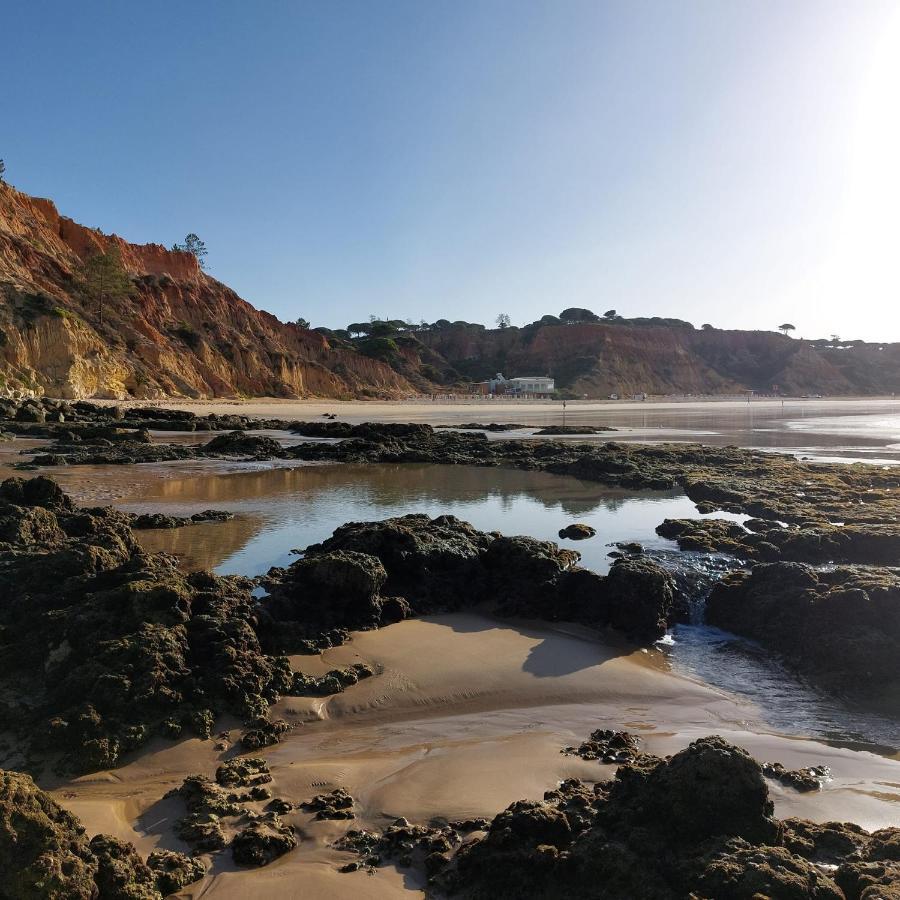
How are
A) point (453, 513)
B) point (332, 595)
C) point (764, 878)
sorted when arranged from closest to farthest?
point (764, 878)
point (332, 595)
point (453, 513)

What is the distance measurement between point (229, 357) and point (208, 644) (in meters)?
62.2

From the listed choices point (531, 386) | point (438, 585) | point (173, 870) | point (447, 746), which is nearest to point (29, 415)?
point (438, 585)

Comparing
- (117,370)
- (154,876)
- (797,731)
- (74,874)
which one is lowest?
(797,731)

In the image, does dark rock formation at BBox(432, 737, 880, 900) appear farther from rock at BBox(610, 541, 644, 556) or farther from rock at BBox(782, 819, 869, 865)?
rock at BBox(610, 541, 644, 556)

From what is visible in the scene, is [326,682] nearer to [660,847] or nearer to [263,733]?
[263,733]

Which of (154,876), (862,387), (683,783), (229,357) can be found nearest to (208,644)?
(154,876)

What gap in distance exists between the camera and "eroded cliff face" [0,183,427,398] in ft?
137

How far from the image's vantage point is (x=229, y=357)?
6391 centimetres

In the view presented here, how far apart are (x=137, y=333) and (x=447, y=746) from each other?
56.6 metres

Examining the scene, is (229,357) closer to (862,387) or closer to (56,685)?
(56,685)

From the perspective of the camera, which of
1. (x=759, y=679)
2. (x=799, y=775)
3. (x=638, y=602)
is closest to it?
(x=799, y=775)

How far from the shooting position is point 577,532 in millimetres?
11852

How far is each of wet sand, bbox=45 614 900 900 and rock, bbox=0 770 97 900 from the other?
1.95ft

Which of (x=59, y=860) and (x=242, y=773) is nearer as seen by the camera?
(x=59, y=860)
